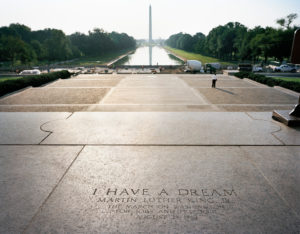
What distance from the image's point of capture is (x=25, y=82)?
20.0m

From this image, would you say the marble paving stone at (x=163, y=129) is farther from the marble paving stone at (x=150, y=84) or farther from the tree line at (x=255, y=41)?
the tree line at (x=255, y=41)

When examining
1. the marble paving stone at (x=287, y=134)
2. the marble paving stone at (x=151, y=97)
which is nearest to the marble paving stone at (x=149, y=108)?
the marble paving stone at (x=151, y=97)

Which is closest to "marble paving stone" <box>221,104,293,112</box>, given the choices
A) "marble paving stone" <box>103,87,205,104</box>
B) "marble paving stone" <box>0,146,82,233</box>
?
"marble paving stone" <box>103,87,205,104</box>

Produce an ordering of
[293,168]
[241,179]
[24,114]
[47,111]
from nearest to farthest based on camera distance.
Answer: [241,179]
[293,168]
[24,114]
[47,111]

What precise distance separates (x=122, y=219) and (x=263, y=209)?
2.66 meters

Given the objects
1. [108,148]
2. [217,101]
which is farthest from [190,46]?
[108,148]

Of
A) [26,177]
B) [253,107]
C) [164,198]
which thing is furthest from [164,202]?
[253,107]

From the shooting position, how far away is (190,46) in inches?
5531

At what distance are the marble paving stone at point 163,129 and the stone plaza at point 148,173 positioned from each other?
4cm

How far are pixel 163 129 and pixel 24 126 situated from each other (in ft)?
18.5

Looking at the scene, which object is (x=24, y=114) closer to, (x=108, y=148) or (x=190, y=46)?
(x=108, y=148)

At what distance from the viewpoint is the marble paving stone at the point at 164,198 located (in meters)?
4.08

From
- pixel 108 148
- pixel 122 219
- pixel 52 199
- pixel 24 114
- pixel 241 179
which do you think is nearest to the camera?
pixel 122 219

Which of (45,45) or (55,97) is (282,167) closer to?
(55,97)
